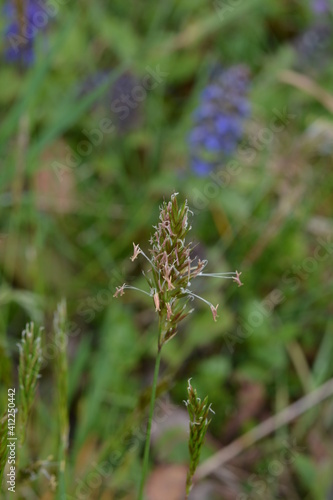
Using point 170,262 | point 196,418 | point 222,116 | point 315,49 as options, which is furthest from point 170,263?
point 315,49

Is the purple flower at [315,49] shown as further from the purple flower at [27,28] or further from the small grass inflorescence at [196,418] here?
the small grass inflorescence at [196,418]

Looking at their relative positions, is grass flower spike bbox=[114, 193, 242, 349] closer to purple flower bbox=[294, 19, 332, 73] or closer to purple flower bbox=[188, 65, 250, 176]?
purple flower bbox=[188, 65, 250, 176]

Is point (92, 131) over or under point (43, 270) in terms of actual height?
over

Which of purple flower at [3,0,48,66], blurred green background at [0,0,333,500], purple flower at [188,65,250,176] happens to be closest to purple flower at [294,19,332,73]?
blurred green background at [0,0,333,500]

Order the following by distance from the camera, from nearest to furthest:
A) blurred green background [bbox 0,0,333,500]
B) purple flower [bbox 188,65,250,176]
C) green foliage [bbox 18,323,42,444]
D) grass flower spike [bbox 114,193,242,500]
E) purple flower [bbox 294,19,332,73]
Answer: grass flower spike [bbox 114,193,242,500]
green foliage [bbox 18,323,42,444]
blurred green background [bbox 0,0,333,500]
purple flower [bbox 188,65,250,176]
purple flower [bbox 294,19,332,73]

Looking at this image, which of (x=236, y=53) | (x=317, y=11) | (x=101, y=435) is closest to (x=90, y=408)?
(x=101, y=435)

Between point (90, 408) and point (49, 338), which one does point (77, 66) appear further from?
point (90, 408)

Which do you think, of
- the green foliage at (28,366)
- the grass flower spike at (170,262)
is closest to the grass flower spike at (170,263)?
the grass flower spike at (170,262)
